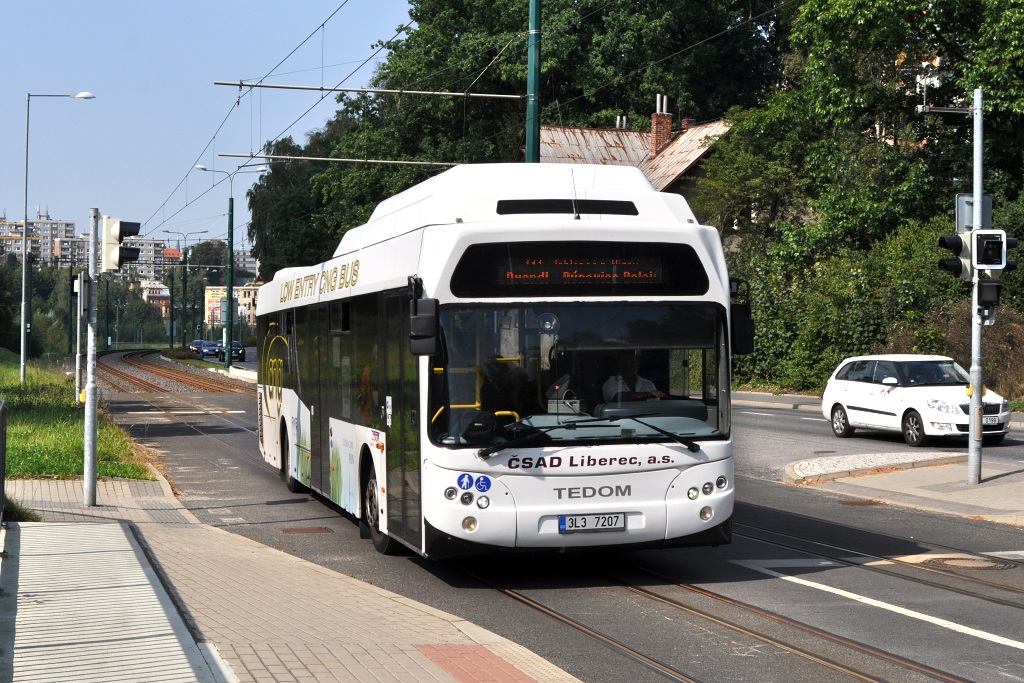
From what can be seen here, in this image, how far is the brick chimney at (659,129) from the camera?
192ft

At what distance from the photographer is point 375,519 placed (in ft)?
37.7

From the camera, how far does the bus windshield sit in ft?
31.0

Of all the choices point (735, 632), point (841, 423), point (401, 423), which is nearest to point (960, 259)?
point (401, 423)

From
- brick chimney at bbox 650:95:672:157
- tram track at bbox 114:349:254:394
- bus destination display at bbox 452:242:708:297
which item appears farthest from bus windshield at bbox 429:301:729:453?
brick chimney at bbox 650:95:672:157

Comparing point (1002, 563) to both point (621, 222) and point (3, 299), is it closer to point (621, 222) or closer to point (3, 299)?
point (621, 222)

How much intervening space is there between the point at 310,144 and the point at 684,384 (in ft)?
271

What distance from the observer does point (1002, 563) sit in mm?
10969

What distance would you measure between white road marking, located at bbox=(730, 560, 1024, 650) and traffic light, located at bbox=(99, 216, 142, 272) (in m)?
7.55

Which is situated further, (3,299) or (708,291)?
(3,299)

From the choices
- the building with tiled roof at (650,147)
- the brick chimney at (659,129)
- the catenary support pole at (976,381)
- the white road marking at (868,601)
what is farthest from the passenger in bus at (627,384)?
the brick chimney at (659,129)

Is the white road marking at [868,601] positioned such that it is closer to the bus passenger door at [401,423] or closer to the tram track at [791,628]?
the tram track at [791,628]

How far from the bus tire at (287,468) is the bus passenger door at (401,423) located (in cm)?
591

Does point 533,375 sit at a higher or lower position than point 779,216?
lower

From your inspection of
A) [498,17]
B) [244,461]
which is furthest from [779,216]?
[244,461]
